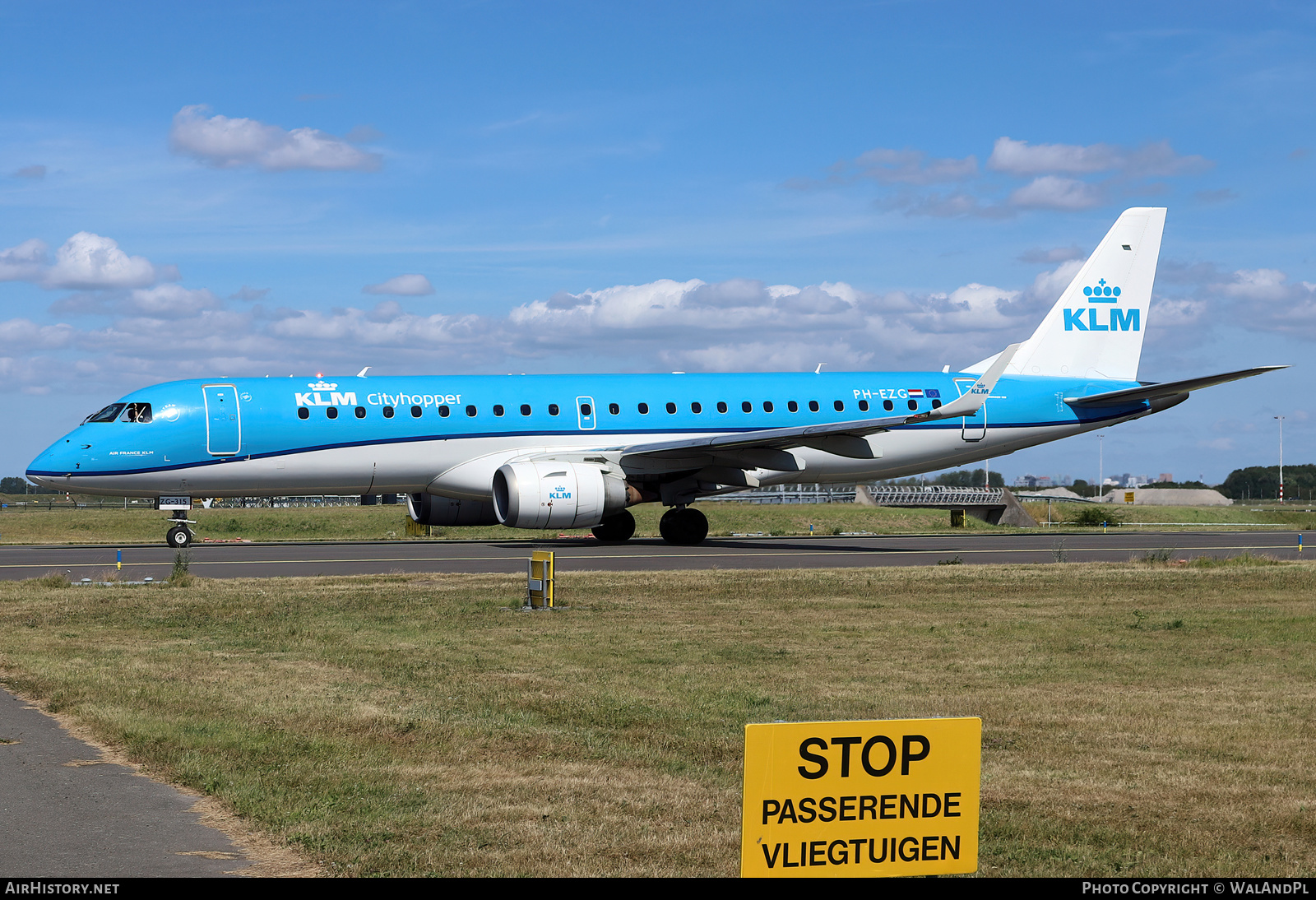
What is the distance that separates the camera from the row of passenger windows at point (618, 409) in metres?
30.5

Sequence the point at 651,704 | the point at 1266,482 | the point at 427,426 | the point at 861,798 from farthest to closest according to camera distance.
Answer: the point at 1266,482, the point at 427,426, the point at 651,704, the point at 861,798

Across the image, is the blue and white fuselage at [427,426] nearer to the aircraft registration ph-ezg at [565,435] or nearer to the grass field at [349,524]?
the aircraft registration ph-ezg at [565,435]

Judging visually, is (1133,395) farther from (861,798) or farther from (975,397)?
(861,798)

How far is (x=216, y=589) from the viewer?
67.2 ft

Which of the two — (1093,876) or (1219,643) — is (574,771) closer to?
(1093,876)

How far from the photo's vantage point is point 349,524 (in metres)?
47.4

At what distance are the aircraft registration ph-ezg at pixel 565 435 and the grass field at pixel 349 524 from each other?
6.69 metres

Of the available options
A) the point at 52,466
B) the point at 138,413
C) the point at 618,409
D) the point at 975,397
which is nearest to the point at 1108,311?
the point at 975,397

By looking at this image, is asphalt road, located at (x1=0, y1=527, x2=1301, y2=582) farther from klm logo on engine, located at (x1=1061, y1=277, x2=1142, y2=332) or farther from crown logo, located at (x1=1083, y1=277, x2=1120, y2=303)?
crown logo, located at (x1=1083, y1=277, x2=1120, y2=303)

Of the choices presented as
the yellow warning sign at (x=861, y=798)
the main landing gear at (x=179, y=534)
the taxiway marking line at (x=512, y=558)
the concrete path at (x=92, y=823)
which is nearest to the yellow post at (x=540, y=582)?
the concrete path at (x=92, y=823)

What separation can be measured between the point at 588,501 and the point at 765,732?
969 inches

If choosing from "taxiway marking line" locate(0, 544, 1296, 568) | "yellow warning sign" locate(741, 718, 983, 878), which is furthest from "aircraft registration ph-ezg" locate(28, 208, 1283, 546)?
"yellow warning sign" locate(741, 718, 983, 878)

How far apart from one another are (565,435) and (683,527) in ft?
12.6
